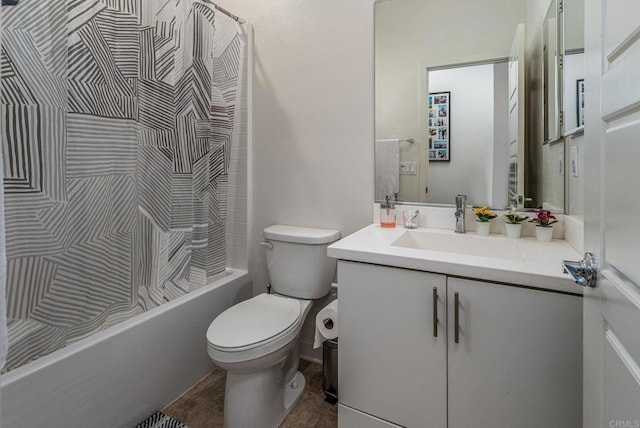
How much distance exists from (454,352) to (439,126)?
994mm

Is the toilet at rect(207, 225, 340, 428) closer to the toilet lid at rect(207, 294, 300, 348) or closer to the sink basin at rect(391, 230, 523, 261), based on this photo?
the toilet lid at rect(207, 294, 300, 348)

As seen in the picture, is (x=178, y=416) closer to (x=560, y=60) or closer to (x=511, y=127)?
(x=511, y=127)

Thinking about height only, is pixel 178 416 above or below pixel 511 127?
below

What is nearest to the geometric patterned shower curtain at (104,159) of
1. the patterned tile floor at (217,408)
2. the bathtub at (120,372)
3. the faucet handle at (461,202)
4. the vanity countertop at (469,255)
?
the bathtub at (120,372)

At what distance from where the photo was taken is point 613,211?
623 mm

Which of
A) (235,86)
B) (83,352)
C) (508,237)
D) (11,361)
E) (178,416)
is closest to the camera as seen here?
(11,361)

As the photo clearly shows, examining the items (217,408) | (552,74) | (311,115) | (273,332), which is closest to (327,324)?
(273,332)

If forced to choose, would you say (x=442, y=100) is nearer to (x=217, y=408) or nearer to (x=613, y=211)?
(x=613, y=211)

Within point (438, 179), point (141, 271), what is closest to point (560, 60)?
point (438, 179)

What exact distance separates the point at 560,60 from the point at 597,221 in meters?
0.89

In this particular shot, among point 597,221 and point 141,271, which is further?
point 141,271

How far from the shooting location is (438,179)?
1.58 m

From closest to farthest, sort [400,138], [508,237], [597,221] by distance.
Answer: [597,221] → [508,237] → [400,138]

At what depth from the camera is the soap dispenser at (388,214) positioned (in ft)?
5.31
